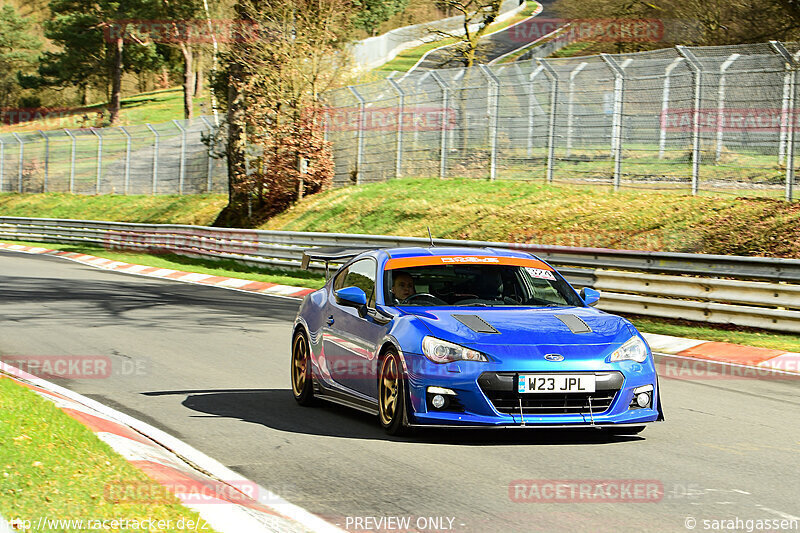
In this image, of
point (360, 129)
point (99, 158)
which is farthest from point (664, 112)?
point (99, 158)

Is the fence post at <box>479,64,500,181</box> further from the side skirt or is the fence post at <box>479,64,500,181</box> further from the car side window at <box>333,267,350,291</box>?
the side skirt

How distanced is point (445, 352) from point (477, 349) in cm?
23

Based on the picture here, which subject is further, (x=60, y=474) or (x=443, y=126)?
(x=443, y=126)

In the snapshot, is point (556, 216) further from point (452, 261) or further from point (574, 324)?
point (574, 324)

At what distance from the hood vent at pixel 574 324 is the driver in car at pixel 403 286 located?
123 centimetres

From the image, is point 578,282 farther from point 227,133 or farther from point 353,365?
point 227,133

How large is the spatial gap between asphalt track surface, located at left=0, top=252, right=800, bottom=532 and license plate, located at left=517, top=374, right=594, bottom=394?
432 mm

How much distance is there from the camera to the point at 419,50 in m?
83.4

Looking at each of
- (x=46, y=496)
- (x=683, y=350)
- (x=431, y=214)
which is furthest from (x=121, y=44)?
(x=46, y=496)

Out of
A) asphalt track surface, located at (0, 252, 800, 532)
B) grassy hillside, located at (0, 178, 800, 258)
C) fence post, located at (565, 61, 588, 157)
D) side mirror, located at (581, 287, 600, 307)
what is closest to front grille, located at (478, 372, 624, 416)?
asphalt track surface, located at (0, 252, 800, 532)

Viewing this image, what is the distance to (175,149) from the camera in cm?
4562

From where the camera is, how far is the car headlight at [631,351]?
7.46 meters

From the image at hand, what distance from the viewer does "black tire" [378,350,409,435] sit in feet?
24.9

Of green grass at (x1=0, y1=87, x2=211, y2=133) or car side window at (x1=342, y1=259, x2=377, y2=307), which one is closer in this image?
car side window at (x1=342, y1=259, x2=377, y2=307)
